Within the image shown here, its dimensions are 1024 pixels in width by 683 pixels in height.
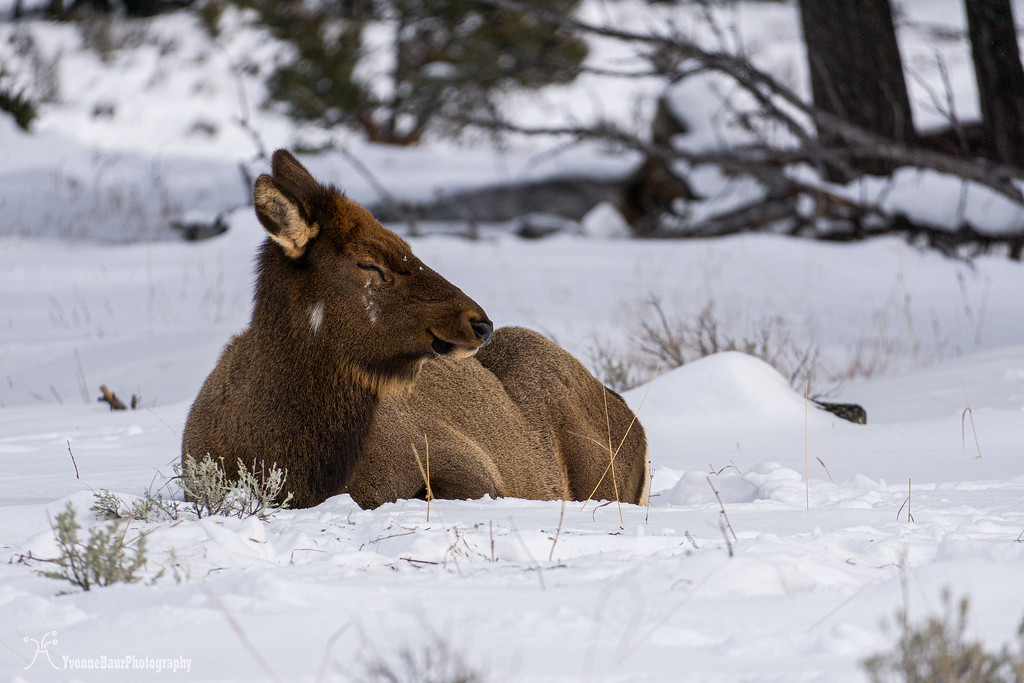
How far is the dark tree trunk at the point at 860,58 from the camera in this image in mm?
10703

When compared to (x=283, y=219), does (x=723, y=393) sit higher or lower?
lower

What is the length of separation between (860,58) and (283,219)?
30.3 feet

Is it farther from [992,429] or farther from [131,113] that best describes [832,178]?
[131,113]

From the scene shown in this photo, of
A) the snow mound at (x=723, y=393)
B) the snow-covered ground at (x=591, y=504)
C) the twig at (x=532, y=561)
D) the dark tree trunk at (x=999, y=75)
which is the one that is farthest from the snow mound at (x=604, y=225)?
the twig at (x=532, y=561)

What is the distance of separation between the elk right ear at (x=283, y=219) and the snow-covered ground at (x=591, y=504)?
101cm

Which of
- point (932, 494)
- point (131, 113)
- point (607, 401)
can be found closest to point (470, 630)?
point (932, 494)

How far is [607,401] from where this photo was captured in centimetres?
522

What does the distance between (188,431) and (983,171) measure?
8.04m

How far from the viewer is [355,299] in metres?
→ 3.63

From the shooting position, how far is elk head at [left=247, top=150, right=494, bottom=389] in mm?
3596

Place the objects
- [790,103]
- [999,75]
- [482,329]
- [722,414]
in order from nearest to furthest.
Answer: [482,329] < [722,414] < [790,103] < [999,75]

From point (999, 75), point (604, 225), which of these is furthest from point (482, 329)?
point (604, 225)

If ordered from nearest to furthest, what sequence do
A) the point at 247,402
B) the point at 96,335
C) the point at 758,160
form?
1. the point at 247,402
2. the point at 96,335
3. the point at 758,160

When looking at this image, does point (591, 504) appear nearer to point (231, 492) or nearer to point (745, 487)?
point (745, 487)
